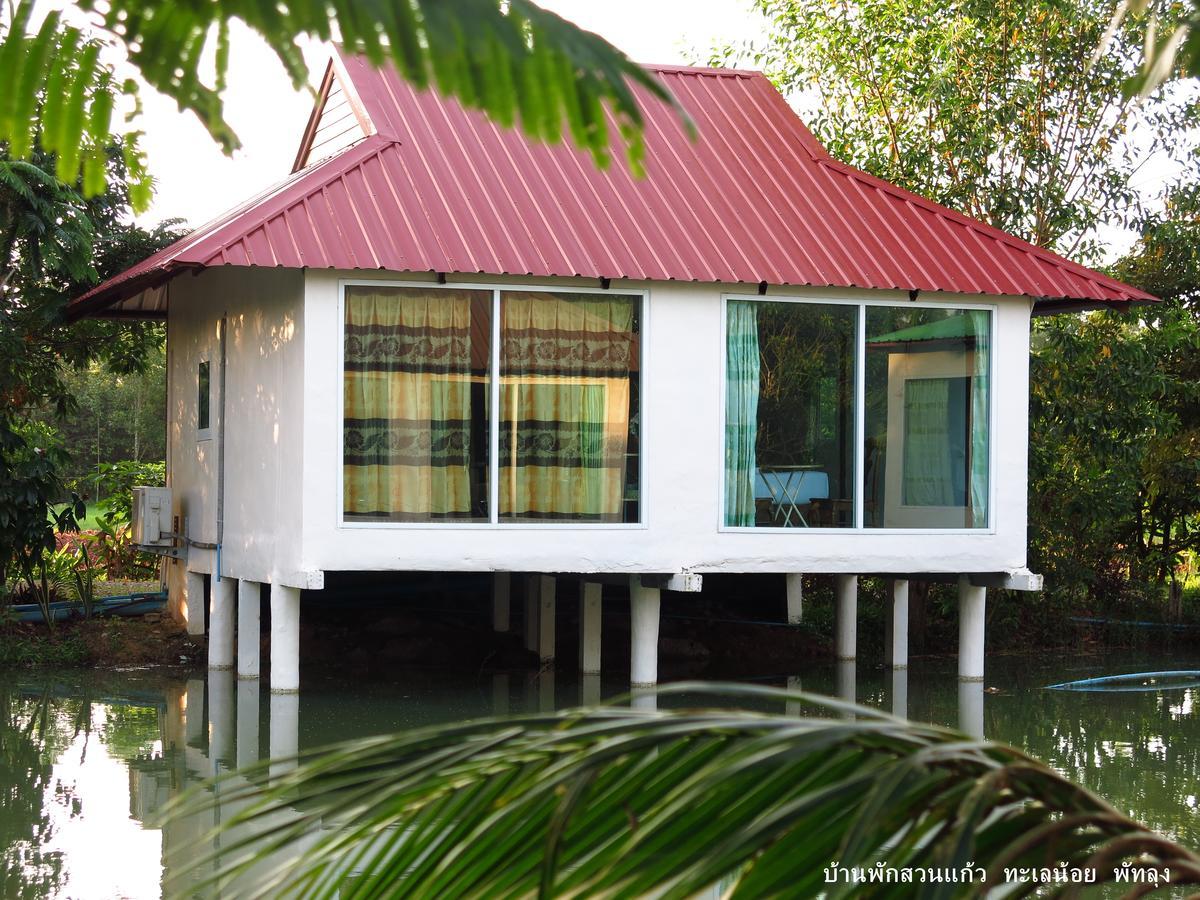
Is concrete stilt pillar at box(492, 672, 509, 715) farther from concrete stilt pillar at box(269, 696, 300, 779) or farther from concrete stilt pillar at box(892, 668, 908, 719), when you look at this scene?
concrete stilt pillar at box(892, 668, 908, 719)

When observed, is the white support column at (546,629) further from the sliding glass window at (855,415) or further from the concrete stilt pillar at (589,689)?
the sliding glass window at (855,415)

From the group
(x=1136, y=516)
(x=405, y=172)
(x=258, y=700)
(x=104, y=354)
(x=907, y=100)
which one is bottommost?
(x=258, y=700)

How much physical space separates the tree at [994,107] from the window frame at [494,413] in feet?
19.6

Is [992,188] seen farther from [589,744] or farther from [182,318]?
[589,744]

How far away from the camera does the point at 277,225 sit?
1033cm

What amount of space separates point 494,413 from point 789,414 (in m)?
2.36

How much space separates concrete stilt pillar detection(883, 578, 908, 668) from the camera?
46.2 ft

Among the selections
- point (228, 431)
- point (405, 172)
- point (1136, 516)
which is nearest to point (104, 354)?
point (228, 431)

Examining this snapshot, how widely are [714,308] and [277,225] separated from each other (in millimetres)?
3304

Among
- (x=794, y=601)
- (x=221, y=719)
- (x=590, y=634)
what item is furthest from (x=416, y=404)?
(x=794, y=601)

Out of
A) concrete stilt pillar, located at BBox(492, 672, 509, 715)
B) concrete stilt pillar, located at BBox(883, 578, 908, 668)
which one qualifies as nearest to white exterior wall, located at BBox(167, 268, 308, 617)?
concrete stilt pillar, located at BBox(492, 672, 509, 715)

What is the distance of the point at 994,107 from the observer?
15625mm

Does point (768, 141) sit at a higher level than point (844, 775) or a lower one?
higher

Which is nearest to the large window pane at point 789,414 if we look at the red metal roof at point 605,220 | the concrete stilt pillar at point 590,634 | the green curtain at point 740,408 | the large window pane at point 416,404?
the green curtain at point 740,408
